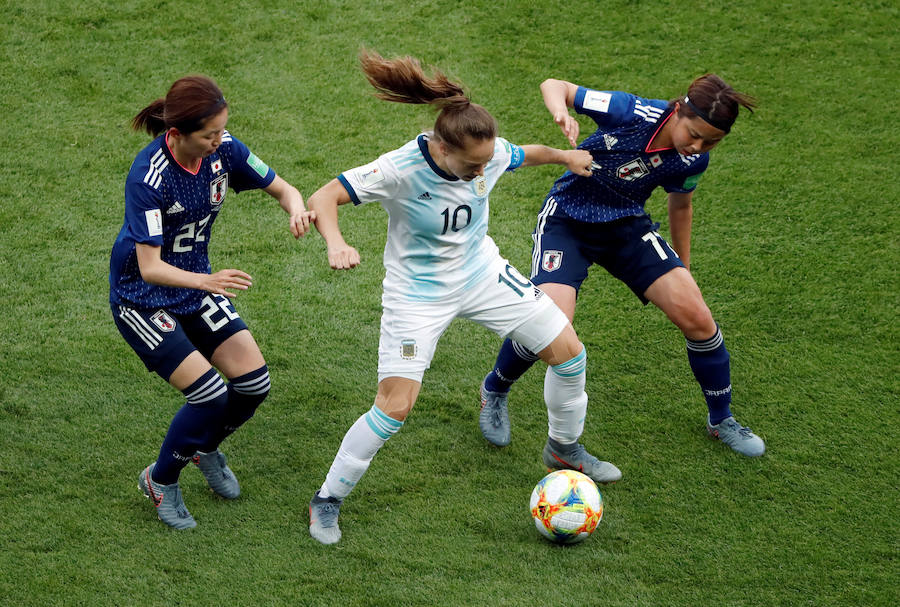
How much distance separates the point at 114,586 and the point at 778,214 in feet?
16.0

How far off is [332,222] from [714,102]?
1.76 m

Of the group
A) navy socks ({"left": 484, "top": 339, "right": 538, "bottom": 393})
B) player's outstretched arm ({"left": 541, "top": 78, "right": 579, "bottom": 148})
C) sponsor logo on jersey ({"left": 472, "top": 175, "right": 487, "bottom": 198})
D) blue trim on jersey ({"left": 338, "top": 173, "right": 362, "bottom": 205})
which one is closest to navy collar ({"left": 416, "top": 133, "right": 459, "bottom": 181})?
sponsor logo on jersey ({"left": 472, "top": 175, "right": 487, "bottom": 198})

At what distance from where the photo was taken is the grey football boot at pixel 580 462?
4.79 meters

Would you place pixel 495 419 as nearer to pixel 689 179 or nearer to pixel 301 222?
pixel 689 179

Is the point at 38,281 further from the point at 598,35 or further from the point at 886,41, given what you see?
the point at 886,41

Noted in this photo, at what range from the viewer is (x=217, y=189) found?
429 cm

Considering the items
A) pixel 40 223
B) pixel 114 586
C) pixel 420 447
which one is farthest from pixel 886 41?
pixel 114 586

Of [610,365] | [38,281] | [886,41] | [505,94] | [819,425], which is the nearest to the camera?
[819,425]

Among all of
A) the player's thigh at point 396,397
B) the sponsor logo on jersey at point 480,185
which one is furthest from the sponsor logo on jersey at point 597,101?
the player's thigh at point 396,397

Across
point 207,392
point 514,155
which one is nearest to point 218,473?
point 207,392

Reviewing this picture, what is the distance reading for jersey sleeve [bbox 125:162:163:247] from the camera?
13.0ft

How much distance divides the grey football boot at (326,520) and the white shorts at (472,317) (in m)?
0.65

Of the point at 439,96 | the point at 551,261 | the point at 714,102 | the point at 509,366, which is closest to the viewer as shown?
the point at 439,96

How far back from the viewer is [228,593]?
13.5 feet
